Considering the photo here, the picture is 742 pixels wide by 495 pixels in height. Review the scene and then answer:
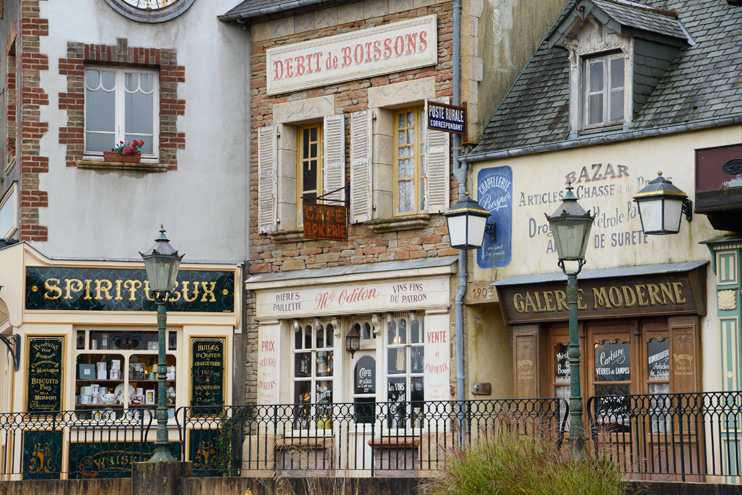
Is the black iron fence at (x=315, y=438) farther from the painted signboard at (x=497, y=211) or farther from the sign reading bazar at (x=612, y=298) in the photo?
the painted signboard at (x=497, y=211)

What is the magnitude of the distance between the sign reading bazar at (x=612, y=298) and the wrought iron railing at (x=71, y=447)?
5.40 m

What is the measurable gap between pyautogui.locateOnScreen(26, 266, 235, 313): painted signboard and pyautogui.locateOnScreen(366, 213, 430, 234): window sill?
271cm

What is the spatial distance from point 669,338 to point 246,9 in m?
8.37

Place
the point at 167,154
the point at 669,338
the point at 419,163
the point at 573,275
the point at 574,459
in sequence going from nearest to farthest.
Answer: the point at 574,459, the point at 573,275, the point at 669,338, the point at 419,163, the point at 167,154

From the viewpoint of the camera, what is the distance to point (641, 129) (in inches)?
590

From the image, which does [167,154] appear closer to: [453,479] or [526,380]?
[526,380]

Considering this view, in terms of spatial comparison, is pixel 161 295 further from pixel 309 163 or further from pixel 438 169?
pixel 309 163

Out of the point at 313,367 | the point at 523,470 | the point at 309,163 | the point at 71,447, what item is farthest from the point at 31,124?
the point at 523,470

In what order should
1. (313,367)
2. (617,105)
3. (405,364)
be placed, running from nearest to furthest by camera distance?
(617,105), (405,364), (313,367)

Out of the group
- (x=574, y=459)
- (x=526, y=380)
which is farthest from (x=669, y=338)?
(x=574, y=459)

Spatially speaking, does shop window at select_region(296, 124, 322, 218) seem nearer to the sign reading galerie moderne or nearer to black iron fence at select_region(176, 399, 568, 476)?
the sign reading galerie moderne

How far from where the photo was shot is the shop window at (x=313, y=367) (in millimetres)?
18266

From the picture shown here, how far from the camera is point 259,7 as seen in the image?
18984 mm

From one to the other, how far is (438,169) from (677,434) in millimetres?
4997
